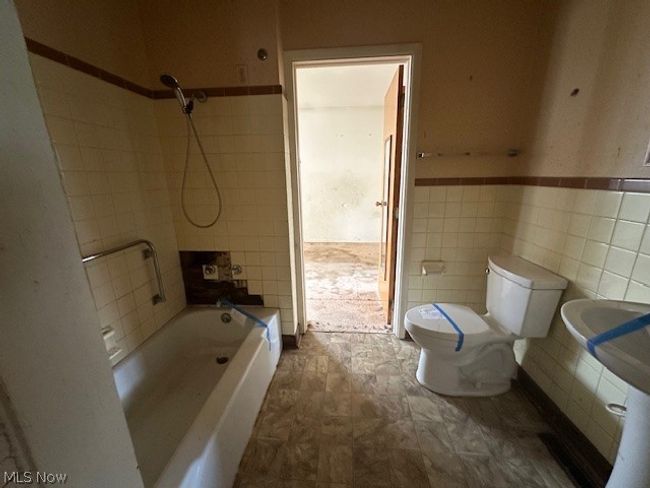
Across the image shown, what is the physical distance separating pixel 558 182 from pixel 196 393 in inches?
88.5

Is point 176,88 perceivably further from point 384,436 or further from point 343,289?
point 343,289

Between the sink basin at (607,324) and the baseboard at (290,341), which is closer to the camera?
the sink basin at (607,324)

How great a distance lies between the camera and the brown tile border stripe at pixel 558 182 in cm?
100

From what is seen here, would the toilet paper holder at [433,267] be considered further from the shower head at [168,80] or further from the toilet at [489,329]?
the shower head at [168,80]

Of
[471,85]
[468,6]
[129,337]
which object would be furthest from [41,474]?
[468,6]

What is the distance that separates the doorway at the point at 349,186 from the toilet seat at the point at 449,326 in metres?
0.41

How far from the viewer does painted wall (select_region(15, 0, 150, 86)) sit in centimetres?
102

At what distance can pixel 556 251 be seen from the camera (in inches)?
52.7

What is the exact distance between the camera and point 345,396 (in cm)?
153

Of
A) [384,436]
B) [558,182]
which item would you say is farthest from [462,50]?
[384,436]

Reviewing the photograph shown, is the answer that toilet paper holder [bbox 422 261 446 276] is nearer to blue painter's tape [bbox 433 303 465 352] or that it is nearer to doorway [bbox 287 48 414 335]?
doorway [bbox 287 48 414 335]

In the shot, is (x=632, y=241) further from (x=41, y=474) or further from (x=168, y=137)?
(x=168, y=137)

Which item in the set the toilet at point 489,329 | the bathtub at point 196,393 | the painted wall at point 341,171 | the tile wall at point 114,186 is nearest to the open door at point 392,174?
the toilet at point 489,329

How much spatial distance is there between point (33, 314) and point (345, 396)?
5.03ft
